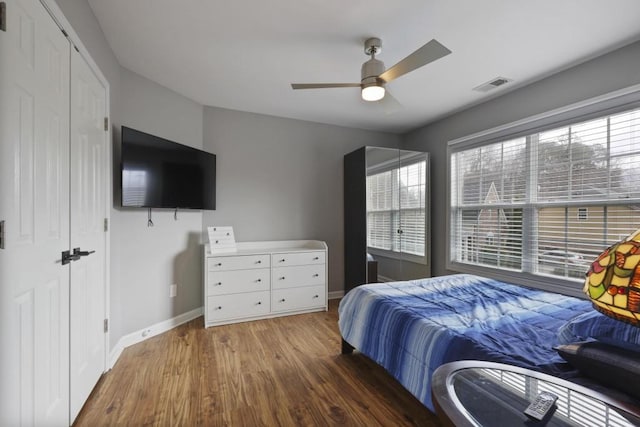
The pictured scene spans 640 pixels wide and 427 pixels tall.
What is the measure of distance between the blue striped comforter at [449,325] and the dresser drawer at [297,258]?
1.18 meters

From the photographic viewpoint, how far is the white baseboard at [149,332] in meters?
2.38

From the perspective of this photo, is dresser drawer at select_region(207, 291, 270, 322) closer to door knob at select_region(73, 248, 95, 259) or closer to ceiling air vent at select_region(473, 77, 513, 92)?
door knob at select_region(73, 248, 95, 259)

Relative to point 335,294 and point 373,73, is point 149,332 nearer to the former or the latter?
point 335,294

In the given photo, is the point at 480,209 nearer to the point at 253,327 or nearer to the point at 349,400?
the point at 349,400

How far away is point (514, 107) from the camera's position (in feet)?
9.94

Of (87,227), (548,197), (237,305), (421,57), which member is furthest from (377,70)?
(237,305)

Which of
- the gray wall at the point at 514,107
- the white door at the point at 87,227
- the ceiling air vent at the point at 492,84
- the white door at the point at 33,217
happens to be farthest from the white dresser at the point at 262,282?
the ceiling air vent at the point at 492,84

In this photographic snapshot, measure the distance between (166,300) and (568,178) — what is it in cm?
404

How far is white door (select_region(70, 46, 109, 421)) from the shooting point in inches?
65.6

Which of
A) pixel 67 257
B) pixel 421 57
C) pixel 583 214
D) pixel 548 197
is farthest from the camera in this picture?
pixel 548 197

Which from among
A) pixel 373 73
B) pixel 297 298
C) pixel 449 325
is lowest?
pixel 297 298

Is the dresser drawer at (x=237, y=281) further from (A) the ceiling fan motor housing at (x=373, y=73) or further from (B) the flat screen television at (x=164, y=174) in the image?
(A) the ceiling fan motor housing at (x=373, y=73)

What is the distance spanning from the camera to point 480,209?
3.42 m

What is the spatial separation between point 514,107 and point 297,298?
3.18 metres
